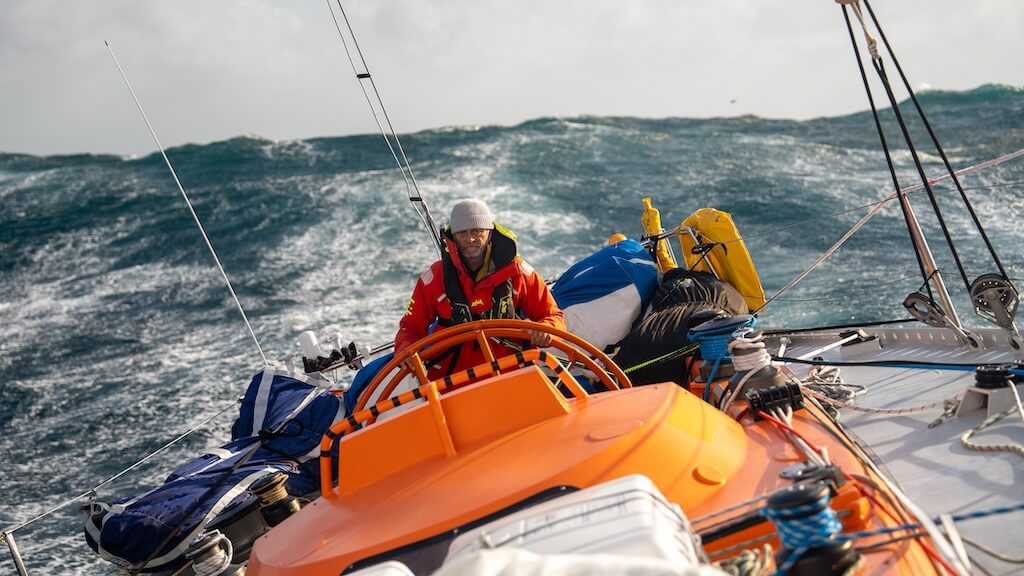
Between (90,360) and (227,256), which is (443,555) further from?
(227,256)

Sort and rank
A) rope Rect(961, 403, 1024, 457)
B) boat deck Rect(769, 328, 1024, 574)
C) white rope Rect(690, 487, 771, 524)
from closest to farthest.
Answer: white rope Rect(690, 487, 771, 524), boat deck Rect(769, 328, 1024, 574), rope Rect(961, 403, 1024, 457)

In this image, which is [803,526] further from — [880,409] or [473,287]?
[473,287]

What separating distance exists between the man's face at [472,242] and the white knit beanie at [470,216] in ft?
0.11

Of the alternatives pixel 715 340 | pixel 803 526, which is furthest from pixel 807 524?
pixel 715 340

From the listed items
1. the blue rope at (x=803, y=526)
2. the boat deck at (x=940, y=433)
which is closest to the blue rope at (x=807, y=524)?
the blue rope at (x=803, y=526)

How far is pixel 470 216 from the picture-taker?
355 centimetres

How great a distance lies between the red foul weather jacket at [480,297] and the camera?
3.66 m

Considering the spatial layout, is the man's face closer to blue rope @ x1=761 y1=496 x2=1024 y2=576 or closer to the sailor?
the sailor

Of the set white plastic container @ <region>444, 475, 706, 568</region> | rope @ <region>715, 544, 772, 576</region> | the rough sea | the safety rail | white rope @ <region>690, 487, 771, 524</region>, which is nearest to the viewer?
white plastic container @ <region>444, 475, 706, 568</region>

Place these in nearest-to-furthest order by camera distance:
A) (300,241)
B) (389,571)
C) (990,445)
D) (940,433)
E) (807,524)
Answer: (807,524) < (389,571) < (990,445) < (940,433) < (300,241)

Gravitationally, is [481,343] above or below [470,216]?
below

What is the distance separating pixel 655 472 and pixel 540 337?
906mm

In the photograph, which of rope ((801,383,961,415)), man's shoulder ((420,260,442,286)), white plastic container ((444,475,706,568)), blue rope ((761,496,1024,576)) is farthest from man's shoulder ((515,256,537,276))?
blue rope ((761,496,1024,576))

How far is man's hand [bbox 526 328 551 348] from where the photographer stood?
291cm
